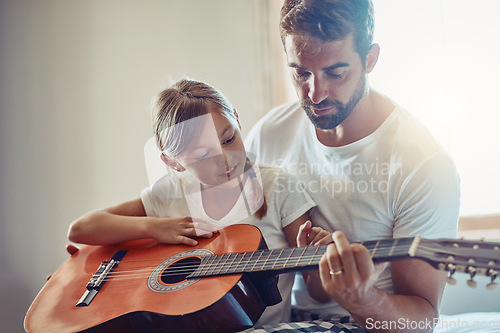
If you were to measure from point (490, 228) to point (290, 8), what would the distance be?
41.5 inches

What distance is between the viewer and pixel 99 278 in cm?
116

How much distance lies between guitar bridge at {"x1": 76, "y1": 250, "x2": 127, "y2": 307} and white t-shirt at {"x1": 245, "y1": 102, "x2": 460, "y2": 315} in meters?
0.49

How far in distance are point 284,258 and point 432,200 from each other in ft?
1.24

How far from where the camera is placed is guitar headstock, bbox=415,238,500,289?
0.70 meters

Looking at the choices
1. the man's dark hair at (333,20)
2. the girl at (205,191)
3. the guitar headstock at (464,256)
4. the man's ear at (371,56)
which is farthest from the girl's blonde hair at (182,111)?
the guitar headstock at (464,256)

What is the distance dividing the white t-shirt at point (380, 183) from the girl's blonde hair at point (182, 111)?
17cm

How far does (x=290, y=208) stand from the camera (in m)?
1.23

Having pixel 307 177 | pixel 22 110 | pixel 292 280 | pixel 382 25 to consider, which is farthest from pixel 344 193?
pixel 22 110

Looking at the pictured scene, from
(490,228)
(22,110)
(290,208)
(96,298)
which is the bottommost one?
(490,228)

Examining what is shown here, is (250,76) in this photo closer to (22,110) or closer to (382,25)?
(382,25)

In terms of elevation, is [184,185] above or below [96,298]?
above

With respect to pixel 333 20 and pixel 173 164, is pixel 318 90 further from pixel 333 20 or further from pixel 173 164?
pixel 173 164

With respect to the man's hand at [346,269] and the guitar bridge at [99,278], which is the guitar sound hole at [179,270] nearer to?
the guitar bridge at [99,278]

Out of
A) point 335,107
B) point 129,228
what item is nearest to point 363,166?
point 335,107
